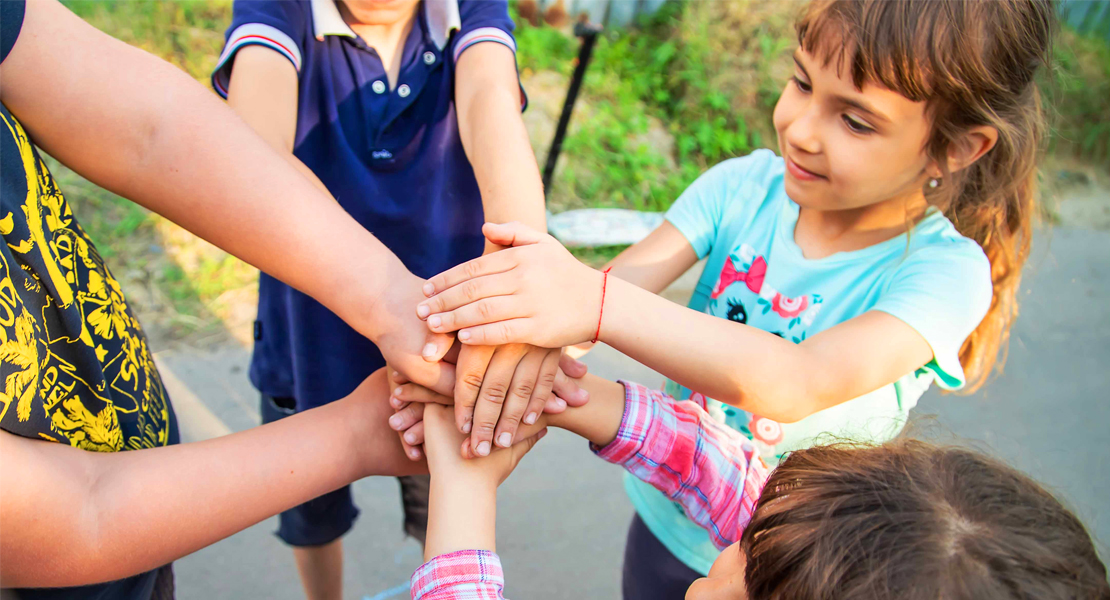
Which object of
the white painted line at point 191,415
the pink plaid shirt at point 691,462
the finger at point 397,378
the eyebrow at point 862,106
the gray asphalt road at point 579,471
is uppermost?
the eyebrow at point 862,106

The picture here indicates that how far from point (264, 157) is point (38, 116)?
0.28 m

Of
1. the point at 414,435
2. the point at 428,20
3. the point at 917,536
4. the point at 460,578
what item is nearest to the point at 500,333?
the point at 414,435

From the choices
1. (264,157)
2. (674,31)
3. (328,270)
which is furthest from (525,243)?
(674,31)

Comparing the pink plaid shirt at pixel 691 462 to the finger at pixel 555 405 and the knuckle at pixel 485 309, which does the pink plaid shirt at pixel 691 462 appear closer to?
the finger at pixel 555 405

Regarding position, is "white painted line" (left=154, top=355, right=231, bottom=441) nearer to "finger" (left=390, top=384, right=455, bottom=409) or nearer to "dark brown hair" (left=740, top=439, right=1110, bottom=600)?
"finger" (left=390, top=384, right=455, bottom=409)

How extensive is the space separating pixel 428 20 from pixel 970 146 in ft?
3.31

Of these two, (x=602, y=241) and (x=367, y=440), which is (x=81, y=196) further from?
(x=367, y=440)

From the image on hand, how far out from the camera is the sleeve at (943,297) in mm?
1185

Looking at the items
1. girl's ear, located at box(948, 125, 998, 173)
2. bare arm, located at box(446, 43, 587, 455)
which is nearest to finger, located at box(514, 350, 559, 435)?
bare arm, located at box(446, 43, 587, 455)

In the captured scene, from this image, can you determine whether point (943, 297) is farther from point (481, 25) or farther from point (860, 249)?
point (481, 25)

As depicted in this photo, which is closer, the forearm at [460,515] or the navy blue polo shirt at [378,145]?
the forearm at [460,515]

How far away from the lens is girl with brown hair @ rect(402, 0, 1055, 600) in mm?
1151

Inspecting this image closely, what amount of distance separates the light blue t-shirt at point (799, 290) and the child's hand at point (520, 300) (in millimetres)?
377

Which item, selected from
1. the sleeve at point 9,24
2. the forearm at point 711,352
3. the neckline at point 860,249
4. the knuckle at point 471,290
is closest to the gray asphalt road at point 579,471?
the neckline at point 860,249
